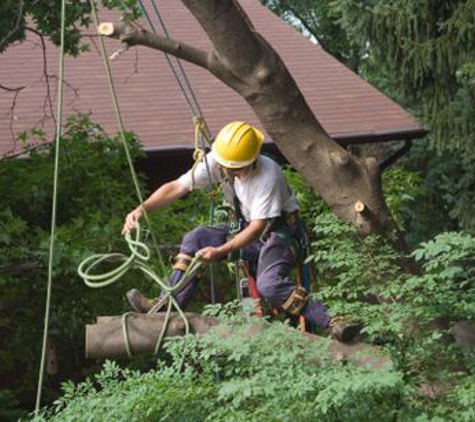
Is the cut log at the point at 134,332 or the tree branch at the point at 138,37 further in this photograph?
the tree branch at the point at 138,37

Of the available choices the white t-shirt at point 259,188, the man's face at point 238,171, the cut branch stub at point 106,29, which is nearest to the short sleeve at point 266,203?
the white t-shirt at point 259,188

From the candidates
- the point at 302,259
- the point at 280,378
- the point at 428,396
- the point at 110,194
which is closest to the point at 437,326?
the point at 428,396

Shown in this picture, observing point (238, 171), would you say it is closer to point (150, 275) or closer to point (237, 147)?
point (237, 147)

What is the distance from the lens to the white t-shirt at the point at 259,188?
620 cm

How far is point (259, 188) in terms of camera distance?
245 inches

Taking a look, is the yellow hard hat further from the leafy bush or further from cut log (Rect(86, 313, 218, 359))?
the leafy bush

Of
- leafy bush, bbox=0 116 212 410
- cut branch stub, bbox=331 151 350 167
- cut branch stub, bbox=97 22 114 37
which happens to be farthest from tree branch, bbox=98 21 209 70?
leafy bush, bbox=0 116 212 410

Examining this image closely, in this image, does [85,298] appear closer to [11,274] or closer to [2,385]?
[11,274]

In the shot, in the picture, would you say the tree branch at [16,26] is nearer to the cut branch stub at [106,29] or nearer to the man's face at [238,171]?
the cut branch stub at [106,29]

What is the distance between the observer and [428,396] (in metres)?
5.10

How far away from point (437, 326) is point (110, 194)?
15.9 ft

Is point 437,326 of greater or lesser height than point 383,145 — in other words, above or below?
above

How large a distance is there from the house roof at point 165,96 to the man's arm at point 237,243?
7252 mm

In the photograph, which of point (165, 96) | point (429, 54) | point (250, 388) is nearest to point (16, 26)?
point (250, 388)
